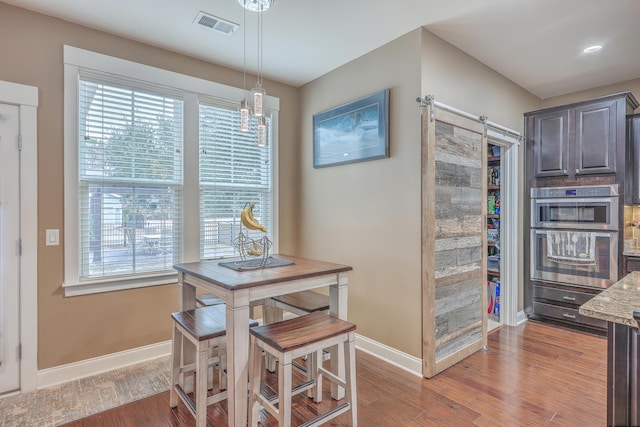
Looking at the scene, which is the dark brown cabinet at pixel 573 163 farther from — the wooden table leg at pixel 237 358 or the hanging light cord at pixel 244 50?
the wooden table leg at pixel 237 358

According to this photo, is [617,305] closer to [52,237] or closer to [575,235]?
[575,235]

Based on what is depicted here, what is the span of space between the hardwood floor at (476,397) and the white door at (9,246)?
0.77m

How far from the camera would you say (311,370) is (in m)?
2.32

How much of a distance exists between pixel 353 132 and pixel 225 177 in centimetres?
136

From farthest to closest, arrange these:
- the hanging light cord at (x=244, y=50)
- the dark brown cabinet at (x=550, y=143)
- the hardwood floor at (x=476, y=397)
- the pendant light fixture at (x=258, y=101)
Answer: the dark brown cabinet at (x=550, y=143) → the hanging light cord at (x=244, y=50) → the hardwood floor at (x=476, y=397) → the pendant light fixture at (x=258, y=101)

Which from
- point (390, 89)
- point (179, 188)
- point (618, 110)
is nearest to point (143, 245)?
point (179, 188)

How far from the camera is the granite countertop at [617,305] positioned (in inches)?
48.7

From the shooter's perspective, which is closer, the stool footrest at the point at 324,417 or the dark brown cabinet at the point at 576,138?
the stool footrest at the point at 324,417

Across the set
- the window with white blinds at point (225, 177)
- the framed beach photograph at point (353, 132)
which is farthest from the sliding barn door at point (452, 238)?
the window with white blinds at point (225, 177)

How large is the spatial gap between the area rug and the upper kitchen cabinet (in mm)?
4374

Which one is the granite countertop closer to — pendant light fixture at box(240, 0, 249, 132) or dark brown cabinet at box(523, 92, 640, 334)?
pendant light fixture at box(240, 0, 249, 132)

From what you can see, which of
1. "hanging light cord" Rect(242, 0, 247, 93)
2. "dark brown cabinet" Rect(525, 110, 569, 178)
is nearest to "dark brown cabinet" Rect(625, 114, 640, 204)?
"dark brown cabinet" Rect(525, 110, 569, 178)

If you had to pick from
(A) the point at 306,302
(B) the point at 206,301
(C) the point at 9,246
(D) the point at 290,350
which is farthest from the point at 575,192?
(C) the point at 9,246

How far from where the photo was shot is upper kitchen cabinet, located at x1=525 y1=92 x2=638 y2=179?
335cm
